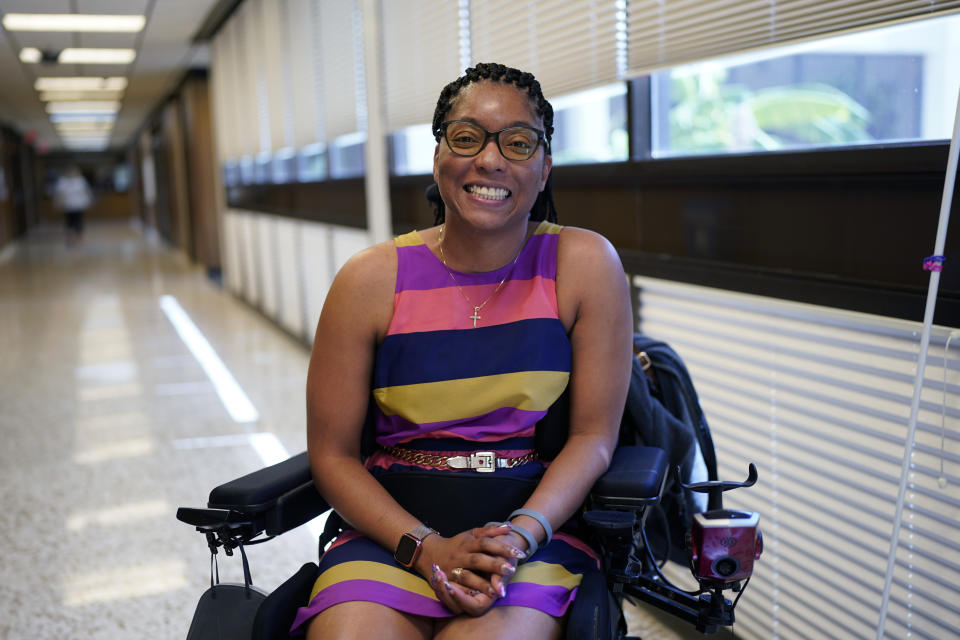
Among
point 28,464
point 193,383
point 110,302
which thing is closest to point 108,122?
point 110,302

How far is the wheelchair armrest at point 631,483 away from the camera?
1.39m

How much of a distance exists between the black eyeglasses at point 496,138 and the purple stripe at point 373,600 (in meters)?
0.77

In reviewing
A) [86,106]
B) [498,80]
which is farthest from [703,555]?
[86,106]

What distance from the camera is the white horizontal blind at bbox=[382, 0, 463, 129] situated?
3.57m

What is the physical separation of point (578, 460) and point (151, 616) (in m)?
1.69

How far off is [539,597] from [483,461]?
0.29m

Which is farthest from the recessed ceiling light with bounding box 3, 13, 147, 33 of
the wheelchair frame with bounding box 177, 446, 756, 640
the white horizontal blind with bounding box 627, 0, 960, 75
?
the wheelchair frame with bounding box 177, 446, 756, 640

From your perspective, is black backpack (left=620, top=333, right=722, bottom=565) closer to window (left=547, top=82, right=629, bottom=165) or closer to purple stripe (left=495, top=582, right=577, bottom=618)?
purple stripe (left=495, top=582, right=577, bottom=618)

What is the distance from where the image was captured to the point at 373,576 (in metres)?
1.42

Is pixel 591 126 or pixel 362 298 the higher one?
pixel 591 126

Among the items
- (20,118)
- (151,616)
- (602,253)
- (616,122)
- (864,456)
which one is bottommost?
(151,616)

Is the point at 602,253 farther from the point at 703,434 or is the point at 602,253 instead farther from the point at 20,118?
the point at 20,118

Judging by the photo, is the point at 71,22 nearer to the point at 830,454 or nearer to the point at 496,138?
the point at 496,138

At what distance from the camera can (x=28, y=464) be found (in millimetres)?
4016
